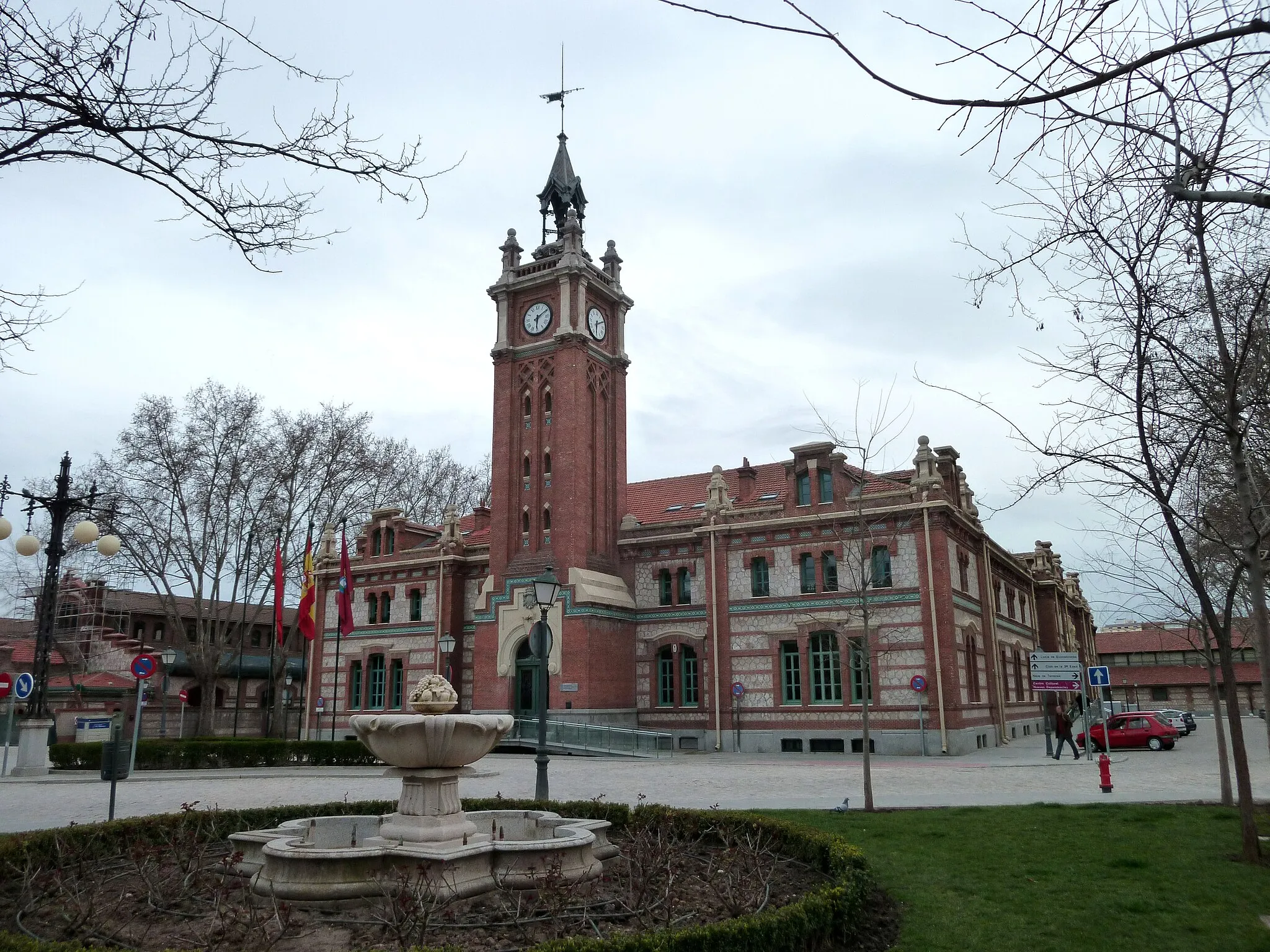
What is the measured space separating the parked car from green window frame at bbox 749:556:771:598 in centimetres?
2236

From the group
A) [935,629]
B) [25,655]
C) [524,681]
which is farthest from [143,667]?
[25,655]

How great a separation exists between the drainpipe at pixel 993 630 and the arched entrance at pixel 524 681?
18080 mm

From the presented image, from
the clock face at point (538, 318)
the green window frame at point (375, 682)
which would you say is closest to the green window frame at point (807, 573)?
the clock face at point (538, 318)

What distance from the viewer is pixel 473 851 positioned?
8523 mm

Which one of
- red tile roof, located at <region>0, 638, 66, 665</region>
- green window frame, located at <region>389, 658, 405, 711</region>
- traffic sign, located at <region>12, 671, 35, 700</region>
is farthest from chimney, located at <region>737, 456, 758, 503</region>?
red tile roof, located at <region>0, 638, 66, 665</region>

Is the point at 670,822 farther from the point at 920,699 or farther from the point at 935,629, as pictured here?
the point at 935,629

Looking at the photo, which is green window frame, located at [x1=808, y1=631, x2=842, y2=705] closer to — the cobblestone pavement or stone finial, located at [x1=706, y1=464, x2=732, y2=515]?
the cobblestone pavement

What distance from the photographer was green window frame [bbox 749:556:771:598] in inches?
1344

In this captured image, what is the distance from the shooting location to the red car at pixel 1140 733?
103 feet

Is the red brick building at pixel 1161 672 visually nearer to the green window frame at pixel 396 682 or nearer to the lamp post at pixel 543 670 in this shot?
the green window frame at pixel 396 682

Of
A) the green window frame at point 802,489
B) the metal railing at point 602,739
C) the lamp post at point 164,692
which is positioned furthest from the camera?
the green window frame at point 802,489

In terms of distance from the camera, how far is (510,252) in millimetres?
39531

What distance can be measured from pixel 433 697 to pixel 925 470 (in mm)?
24897

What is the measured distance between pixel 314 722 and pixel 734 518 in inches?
875
